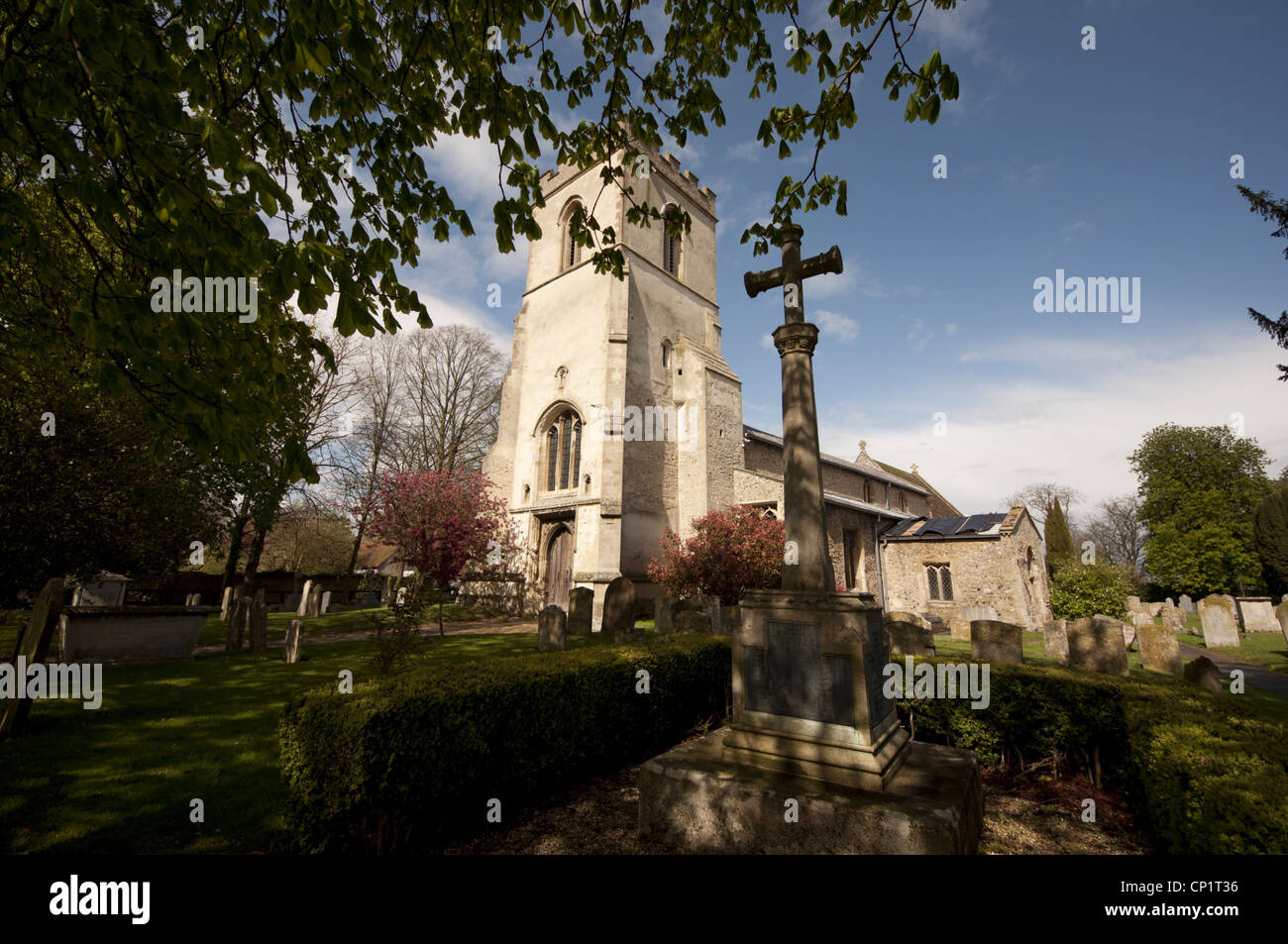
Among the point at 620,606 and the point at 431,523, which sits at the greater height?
the point at 431,523

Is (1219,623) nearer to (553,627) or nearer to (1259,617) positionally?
(1259,617)

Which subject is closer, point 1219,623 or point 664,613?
point 664,613

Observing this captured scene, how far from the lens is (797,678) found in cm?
416

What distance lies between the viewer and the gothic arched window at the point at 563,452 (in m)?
18.7

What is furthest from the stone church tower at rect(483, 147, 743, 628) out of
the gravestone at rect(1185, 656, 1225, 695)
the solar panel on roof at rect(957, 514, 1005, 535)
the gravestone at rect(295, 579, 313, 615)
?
the gravestone at rect(1185, 656, 1225, 695)

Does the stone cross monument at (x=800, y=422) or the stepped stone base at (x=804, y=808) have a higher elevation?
the stone cross monument at (x=800, y=422)

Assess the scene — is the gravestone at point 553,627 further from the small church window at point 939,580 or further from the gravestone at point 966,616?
the small church window at point 939,580

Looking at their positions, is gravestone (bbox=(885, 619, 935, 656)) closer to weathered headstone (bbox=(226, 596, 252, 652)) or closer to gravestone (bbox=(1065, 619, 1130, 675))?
gravestone (bbox=(1065, 619, 1130, 675))

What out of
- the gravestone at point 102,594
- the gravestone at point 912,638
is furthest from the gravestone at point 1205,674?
the gravestone at point 102,594

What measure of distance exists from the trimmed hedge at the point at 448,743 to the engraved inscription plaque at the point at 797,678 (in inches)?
63.8

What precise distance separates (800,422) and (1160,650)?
861cm

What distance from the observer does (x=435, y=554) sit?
14.6 metres

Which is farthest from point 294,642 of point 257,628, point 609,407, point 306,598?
point 306,598

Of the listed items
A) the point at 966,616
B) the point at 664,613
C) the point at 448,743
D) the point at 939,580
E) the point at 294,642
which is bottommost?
the point at 966,616
